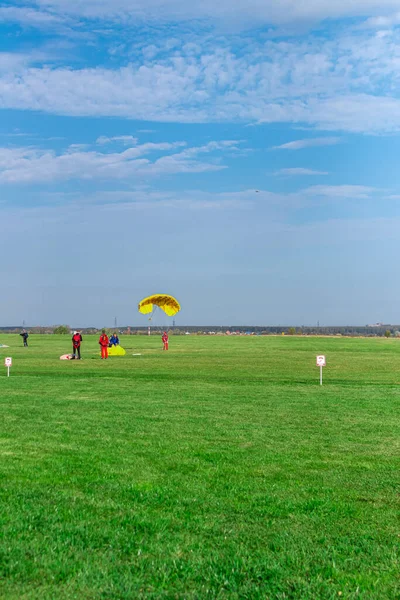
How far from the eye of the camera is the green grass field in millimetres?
5234

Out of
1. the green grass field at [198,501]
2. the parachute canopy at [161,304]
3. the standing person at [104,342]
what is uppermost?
the parachute canopy at [161,304]

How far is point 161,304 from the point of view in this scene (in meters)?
58.1

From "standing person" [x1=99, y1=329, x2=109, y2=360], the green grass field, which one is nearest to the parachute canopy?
"standing person" [x1=99, y1=329, x2=109, y2=360]

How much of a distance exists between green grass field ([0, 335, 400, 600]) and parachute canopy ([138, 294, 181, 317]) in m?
39.4

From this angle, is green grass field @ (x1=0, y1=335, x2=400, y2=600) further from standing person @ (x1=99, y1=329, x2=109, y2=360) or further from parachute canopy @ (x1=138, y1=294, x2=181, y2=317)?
parachute canopy @ (x1=138, y1=294, x2=181, y2=317)

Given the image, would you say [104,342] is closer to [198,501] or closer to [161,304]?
[161,304]

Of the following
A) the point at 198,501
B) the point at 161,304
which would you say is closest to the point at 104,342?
the point at 161,304

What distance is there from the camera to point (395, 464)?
9711 mm

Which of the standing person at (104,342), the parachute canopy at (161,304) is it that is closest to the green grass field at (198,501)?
the standing person at (104,342)

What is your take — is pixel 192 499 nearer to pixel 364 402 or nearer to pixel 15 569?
pixel 15 569

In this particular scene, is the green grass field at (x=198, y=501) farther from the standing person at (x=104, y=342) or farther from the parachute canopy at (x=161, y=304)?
the parachute canopy at (x=161, y=304)

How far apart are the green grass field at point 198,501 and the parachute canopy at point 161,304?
129ft

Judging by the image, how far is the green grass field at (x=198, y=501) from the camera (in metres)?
5.23

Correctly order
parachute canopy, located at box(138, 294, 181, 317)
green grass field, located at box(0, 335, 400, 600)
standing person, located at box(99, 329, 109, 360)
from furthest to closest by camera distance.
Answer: parachute canopy, located at box(138, 294, 181, 317)
standing person, located at box(99, 329, 109, 360)
green grass field, located at box(0, 335, 400, 600)
